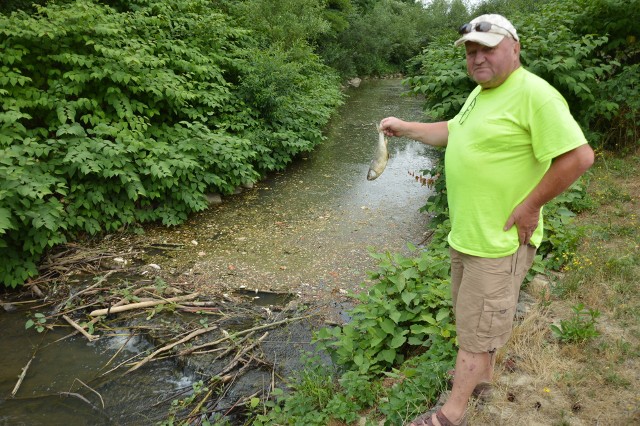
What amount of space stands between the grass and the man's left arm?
95 cm

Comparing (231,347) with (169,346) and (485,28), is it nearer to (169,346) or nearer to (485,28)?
(169,346)

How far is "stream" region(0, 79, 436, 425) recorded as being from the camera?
3.58m

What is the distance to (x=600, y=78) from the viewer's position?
661 centimetres

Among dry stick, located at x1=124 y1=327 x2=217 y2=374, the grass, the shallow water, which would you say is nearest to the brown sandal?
the grass

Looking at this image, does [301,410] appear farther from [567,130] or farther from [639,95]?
[639,95]

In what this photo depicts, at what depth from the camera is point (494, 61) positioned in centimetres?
183

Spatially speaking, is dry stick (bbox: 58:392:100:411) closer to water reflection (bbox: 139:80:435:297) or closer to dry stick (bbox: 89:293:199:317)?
dry stick (bbox: 89:293:199:317)

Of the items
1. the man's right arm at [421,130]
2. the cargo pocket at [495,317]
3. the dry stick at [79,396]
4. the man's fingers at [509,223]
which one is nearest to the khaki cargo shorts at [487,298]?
the cargo pocket at [495,317]

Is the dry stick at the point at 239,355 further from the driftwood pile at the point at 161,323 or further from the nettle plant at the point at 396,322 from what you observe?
the nettle plant at the point at 396,322

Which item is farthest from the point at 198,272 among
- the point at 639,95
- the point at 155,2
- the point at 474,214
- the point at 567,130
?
the point at 639,95

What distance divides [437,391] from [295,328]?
2048 mm

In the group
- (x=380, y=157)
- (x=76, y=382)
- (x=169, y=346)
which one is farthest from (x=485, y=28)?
(x=76, y=382)

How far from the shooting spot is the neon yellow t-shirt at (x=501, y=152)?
68.0 inches

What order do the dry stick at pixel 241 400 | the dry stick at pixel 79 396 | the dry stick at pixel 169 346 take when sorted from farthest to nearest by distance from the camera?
the dry stick at pixel 169 346 < the dry stick at pixel 79 396 < the dry stick at pixel 241 400
